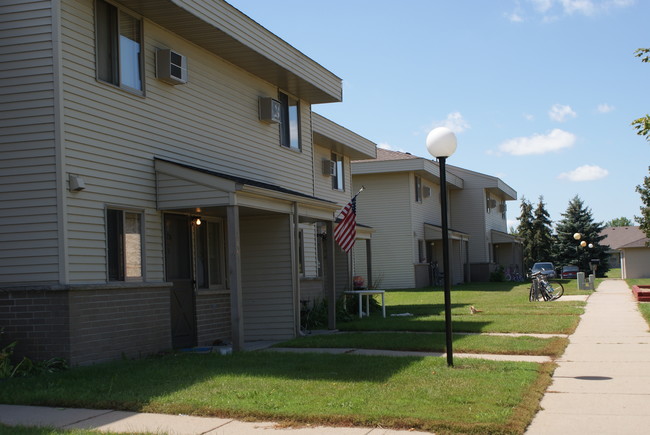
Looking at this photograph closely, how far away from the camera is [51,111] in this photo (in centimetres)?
1020

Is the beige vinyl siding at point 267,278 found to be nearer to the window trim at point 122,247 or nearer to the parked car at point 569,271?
the window trim at point 122,247

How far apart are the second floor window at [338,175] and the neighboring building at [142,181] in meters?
7.88

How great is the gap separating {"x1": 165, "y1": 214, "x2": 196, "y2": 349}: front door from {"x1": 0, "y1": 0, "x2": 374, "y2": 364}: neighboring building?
33mm

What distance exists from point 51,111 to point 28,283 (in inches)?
93.7

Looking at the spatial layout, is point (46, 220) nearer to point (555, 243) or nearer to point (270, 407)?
point (270, 407)

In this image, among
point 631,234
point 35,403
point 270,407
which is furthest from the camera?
point 631,234

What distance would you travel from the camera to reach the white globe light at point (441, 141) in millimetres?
9914

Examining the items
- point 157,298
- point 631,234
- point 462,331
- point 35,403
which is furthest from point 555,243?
point 35,403

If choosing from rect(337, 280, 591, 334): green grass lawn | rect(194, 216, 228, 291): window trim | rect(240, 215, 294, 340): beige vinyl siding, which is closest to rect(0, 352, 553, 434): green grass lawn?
rect(194, 216, 228, 291): window trim

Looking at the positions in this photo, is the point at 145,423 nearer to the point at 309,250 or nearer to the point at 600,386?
the point at 600,386

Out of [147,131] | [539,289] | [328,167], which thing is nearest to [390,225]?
[328,167]

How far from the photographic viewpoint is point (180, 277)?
13.2 metres

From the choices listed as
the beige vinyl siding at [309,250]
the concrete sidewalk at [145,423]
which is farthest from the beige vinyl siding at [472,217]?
the concrete sidewalk at [145,423]

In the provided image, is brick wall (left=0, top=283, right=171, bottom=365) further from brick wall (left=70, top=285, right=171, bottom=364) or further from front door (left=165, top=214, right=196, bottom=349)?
front door (left=165, top=214, right=196, bottom=349)
